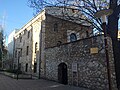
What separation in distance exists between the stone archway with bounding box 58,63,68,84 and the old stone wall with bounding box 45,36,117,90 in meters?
0.35

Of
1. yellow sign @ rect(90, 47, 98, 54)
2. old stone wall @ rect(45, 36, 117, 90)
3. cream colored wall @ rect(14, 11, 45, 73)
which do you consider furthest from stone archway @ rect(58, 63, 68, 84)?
cream colored wall @ rect(14, 11, 45, 73)

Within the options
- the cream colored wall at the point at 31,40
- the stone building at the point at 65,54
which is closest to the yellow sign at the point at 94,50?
the stone building at the point at 65,54

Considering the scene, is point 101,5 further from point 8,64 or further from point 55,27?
point 8,64

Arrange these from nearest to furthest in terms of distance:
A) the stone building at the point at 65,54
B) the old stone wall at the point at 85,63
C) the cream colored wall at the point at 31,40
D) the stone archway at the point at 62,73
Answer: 1. the old stone wall at the point at 85,63
2. the stone building at the point at 65,54
3. the stone archway at the point at 62,73
4. the cream colored wall at the point at 31,40

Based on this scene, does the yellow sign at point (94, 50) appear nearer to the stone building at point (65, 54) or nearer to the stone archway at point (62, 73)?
the stone building at point (65, 54)

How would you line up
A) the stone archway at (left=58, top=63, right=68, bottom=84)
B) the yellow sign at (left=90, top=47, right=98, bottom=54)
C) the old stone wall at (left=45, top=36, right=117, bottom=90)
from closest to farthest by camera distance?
the old stone wall at (left=45, top=36, right=117, bottom=90), the yellow sign at (left=90, top=47, right=98, bottom=54), the stone archway at (left=58, top=63, right=68, bottom=84)

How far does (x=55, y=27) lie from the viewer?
82.6 feet

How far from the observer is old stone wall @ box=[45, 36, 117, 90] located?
517 inches

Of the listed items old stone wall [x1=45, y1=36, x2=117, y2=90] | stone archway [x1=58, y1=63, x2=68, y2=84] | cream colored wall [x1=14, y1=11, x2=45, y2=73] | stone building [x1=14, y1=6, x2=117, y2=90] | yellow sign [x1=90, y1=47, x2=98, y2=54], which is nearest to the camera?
old stone wall [x1=45, y1=36, x2=117, y2=90]

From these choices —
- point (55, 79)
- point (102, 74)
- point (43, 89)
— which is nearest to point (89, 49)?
point (102, 74)

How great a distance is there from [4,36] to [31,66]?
20.7 m

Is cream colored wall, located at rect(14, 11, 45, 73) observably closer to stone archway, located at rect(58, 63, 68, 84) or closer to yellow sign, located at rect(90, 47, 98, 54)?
stone archway, located at rect(58, 63, 68, 84)

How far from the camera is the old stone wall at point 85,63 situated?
517 inches

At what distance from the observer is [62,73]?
60.3 ft
